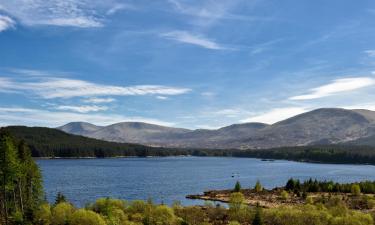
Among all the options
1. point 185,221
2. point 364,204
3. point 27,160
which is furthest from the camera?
point 364,204

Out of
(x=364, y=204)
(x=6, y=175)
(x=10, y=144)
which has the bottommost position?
(x=364, y=204)

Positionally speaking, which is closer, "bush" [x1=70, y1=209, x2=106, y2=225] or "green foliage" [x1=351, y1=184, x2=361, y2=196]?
"bush" [x1=70, y1=209, x2=106, y2=225]

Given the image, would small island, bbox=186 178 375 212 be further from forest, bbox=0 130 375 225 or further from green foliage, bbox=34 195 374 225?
green foliage, bbox=34 195 374 225

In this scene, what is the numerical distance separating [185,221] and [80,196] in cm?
5769

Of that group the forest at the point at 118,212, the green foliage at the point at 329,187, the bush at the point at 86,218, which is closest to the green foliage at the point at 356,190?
the green foliage at the point at 329,187

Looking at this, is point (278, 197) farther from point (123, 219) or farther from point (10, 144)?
point (10, 144)

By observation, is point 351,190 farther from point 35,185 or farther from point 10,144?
point 10,144

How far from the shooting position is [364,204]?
279ft

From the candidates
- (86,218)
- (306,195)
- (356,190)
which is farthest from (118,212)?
(356,190)

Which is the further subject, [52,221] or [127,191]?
[127,191]

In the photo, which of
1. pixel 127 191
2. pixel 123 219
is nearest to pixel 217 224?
pixel 123 219

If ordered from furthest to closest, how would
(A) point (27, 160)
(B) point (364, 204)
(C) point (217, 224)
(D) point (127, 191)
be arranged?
(D) point (127, 191), (B) point (364, 204), (A) point (27, 160), (C) point (217, 224)

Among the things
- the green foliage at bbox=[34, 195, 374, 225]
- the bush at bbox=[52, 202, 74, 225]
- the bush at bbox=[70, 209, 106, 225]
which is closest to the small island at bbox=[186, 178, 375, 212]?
the green foliage at bbox=[34, 195, 374, 225]

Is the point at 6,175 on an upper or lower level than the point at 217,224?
upper
